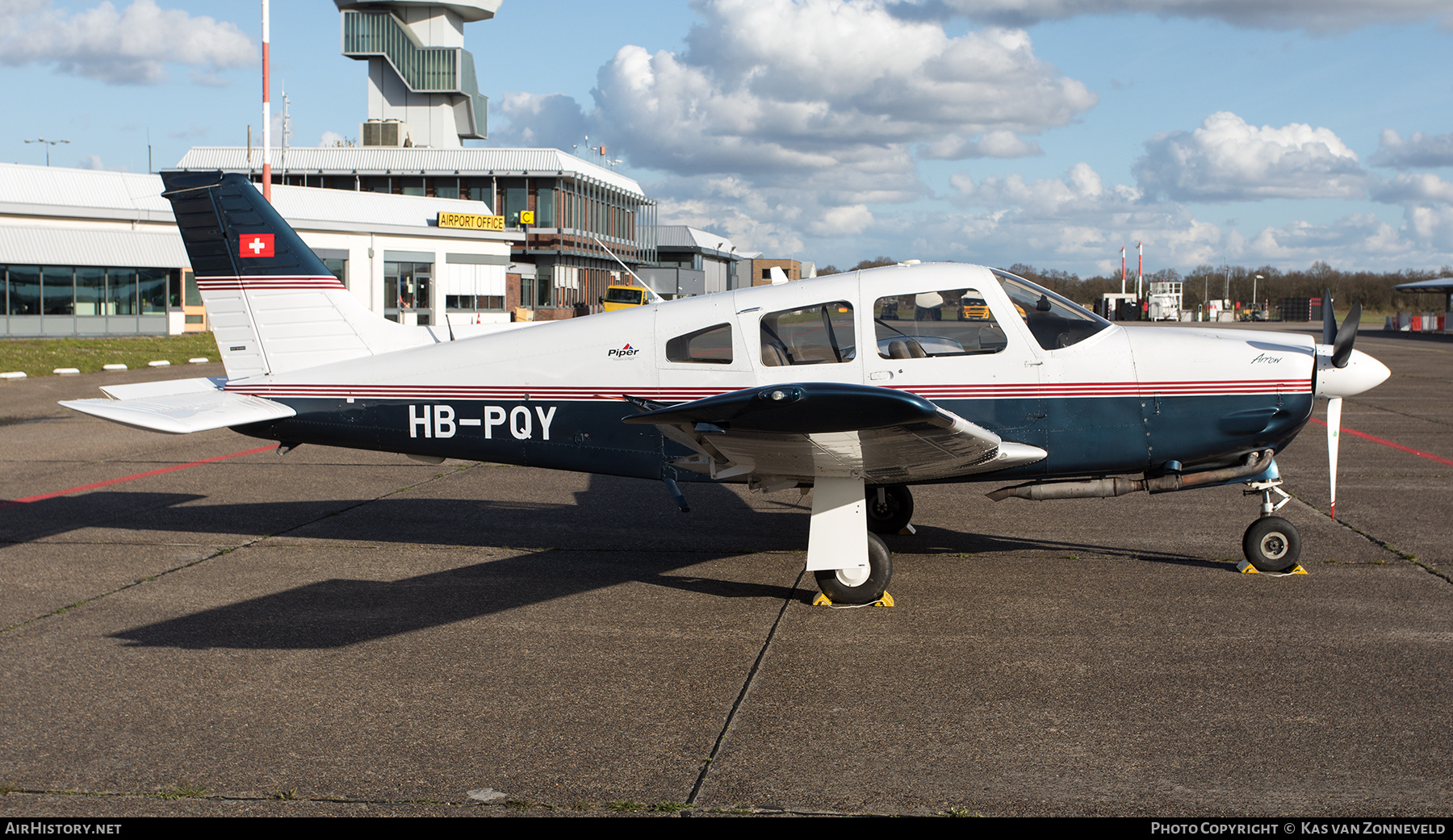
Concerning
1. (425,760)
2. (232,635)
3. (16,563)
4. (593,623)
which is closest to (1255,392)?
(593,623)

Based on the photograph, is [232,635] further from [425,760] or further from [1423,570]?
[1423,570]

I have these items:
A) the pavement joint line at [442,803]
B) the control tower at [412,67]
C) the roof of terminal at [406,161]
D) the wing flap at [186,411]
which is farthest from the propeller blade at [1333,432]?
the control tower at [412,67]

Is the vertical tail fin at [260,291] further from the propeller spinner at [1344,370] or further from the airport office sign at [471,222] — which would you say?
the airport office sign at [471,222]

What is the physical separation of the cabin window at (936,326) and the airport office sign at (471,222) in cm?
5164

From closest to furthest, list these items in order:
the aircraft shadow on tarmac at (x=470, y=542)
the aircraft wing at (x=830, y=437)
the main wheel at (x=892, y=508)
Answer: the aircraft wing at (x=830, y=437) < the aircraft shadow on tarmac at (x=470, y=542) < the main wheel at (x=892, y=508)

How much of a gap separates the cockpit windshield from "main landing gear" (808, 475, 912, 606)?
5.47 ft

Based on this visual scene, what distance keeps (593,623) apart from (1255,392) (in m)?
4.76

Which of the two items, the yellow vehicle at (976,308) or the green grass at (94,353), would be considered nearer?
the yellow vehicle at (976,308)

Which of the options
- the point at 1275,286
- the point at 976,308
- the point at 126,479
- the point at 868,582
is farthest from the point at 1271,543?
the point at 1275,286

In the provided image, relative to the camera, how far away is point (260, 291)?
27.6ft

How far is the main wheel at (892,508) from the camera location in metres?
8.98

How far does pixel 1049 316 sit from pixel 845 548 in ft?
7.21

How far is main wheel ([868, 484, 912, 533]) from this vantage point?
8.98 meters

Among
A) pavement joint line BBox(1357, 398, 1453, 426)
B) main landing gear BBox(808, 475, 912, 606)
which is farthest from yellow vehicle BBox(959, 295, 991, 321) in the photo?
pavement joint line BBox(1357, 398, 1453, 426)
